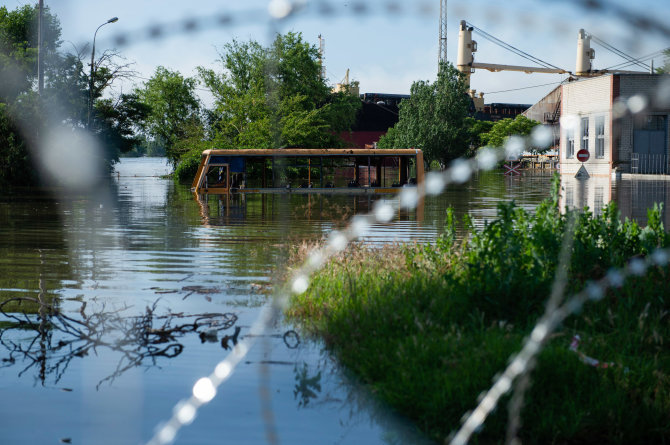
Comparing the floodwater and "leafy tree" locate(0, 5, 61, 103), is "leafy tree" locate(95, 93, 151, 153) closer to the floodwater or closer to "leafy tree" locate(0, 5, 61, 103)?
"leafy tree" locate(0, 5, 61, 103)

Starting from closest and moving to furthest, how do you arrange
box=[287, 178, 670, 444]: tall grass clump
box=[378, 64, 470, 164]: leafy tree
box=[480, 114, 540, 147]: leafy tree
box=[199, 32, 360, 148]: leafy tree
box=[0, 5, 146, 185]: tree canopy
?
box=[287, 178, 670, 444]: tall grass clump
box=[0, 5, 146, 185]: tree canopy
box=[199, 32, 360, 148]: leafy tree
box=[378, 64, 470, 164]: leafy tree
box=[480, 114, 540, 147]: leafy tree

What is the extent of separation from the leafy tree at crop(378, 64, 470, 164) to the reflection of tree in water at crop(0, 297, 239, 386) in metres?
67.2

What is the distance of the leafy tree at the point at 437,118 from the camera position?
74.8m

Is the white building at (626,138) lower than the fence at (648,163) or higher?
higher

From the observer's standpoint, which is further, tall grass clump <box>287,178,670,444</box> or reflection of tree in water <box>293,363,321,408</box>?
reflection of tree in water <box>293,363,321,408</box>

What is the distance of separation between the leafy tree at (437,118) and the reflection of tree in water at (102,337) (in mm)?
67222

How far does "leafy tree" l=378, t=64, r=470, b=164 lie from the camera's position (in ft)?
245

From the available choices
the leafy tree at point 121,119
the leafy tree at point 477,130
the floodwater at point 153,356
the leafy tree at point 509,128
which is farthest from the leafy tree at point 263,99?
the floodwater at point 153,356

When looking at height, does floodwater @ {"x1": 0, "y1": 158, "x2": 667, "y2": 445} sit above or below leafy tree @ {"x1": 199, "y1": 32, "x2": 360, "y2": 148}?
below

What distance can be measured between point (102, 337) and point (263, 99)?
52.1 meters

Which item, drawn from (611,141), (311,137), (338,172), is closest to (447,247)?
(611,141)

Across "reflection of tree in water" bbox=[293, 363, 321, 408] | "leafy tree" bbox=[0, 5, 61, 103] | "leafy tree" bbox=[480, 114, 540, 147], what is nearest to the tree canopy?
"leafy tree" bbox=[0, 5, 61, 103]

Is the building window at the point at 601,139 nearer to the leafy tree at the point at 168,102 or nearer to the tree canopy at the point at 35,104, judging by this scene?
the tree canopy at the point at 35,104

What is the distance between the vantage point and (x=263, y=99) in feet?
193
